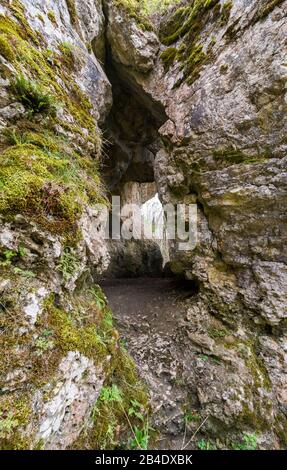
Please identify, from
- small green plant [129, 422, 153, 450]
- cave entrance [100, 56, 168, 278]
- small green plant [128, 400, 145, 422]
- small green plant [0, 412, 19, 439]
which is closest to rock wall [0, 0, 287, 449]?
small green plant [0, 412, 19, 439]

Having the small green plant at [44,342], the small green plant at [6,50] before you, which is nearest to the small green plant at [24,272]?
the small green plant at [44,342]

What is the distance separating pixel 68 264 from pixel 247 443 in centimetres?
387

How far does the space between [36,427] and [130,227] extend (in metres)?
11.3

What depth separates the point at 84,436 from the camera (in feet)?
7.16

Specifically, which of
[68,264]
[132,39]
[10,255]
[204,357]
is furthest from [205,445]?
[132,39]

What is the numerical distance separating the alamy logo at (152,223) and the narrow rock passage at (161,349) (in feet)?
5.73

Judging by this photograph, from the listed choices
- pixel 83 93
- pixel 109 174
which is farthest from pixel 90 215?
pixel 109 174

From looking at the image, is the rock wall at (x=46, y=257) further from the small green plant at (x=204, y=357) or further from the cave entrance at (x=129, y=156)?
the cave entrance at (x=129, y=156)

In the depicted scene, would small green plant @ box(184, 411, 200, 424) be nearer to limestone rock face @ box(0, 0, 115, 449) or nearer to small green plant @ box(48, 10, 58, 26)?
limestone rock face @ box(0, 0, 115, 449)

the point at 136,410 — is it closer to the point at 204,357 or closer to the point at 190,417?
the point at 190,417

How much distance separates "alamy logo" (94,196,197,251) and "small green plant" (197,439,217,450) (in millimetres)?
→ 3472

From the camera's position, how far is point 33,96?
296 centimetres

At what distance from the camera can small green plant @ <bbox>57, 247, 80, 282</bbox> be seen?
2.46 m

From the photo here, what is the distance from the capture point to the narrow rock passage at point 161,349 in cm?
341
